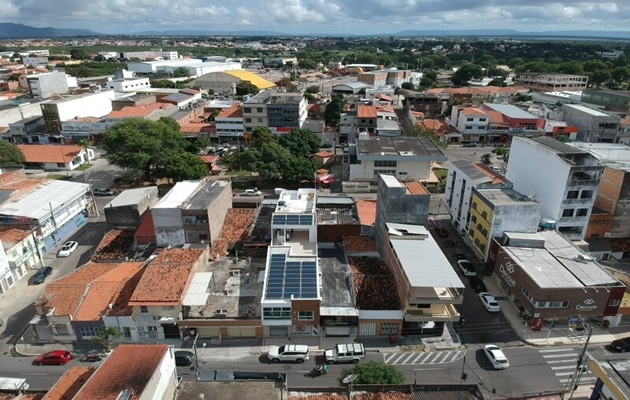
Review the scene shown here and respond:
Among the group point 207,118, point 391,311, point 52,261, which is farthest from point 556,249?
point 207,118

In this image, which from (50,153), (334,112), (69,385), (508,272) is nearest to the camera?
(69,385)

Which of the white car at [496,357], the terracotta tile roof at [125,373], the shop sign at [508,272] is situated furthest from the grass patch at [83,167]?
the white car at [496,357]

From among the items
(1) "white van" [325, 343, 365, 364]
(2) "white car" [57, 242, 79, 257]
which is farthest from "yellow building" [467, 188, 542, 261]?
(2) "white car" [57, 242, 79, 257]

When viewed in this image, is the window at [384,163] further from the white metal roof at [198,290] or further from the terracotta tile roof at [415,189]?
the white metal roof at [198,290]

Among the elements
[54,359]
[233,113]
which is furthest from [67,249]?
[233,113]

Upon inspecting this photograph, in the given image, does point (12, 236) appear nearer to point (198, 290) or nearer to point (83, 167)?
point (198, 290)

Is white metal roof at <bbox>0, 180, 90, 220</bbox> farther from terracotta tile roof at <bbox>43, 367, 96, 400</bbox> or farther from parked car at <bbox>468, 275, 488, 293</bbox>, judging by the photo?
parked car at <bbox>468, 275, 488, 293</bbox>
